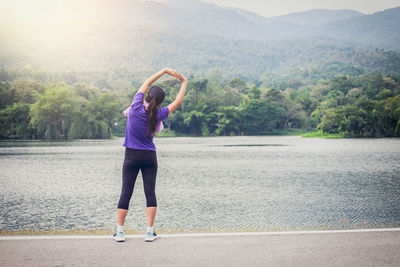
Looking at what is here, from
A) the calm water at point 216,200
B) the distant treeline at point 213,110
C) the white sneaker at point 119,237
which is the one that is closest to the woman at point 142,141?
the white sneaker at point 119,237

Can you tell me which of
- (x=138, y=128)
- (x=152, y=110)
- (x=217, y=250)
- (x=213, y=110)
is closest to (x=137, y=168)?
(x=138, y=128)

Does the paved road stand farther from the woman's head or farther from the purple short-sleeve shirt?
the woman's head

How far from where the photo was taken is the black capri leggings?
14.9 ft

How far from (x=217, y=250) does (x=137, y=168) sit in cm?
137

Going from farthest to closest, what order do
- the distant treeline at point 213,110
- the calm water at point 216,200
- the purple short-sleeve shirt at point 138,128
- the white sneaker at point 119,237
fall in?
the distant treeline at point 213,110 < the calm water at point 216,200 < the purple short-sleeve shirt at point 138,128 < the white sneaker at point 119,237

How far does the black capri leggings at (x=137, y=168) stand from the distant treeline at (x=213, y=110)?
196 feet

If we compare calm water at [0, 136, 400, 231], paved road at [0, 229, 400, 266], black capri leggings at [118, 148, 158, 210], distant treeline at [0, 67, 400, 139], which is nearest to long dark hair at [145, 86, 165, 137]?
black capri leggings at [118, 148, 158, 210]

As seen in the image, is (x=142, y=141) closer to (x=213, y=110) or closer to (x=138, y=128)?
(x=138, y=128)

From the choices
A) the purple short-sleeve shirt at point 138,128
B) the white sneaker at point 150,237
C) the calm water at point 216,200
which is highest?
the purple short-sleeve shirt at point 138,128

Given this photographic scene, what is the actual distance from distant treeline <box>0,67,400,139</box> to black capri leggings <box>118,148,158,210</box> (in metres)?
59.6

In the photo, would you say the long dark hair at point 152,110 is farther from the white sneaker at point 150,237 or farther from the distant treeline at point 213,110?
the distant treeline at point 213,110

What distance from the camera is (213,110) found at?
86.4 metres

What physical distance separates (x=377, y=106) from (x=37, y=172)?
57653mm

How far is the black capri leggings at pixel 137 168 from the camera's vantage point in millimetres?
4543
